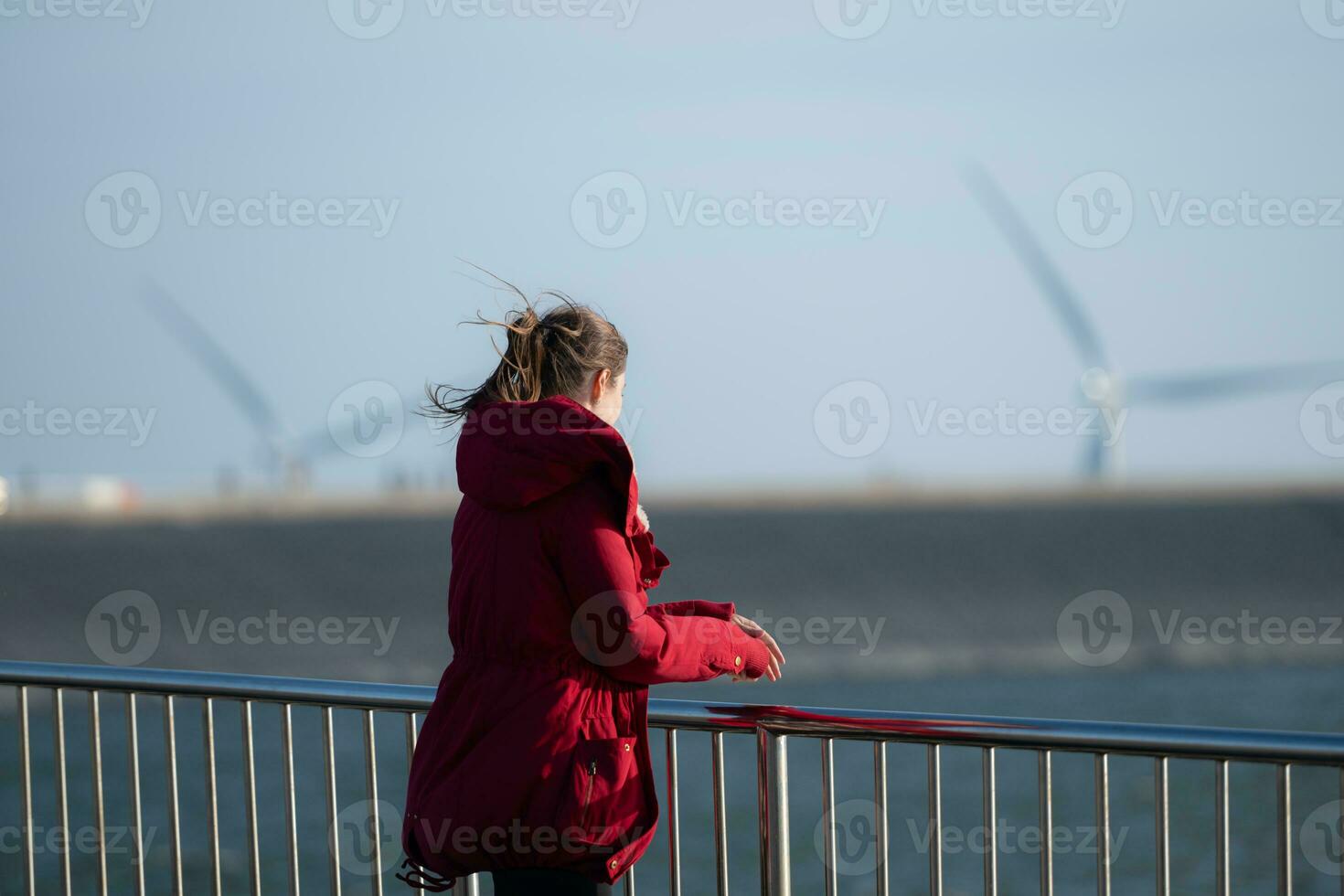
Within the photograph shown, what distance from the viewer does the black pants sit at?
2.70 m

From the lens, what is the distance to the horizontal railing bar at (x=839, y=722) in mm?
2760

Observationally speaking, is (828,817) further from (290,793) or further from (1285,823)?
(290,793)

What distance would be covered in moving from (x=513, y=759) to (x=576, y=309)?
93cm

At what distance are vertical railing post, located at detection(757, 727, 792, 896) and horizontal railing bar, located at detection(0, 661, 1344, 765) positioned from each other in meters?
0.05

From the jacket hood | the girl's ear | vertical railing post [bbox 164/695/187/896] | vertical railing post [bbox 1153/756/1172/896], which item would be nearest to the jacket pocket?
the jacket hood

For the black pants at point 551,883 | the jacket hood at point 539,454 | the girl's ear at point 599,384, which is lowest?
the black pants at point 551,883

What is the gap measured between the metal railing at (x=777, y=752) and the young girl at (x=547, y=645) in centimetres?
60

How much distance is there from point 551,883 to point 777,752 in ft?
2.55

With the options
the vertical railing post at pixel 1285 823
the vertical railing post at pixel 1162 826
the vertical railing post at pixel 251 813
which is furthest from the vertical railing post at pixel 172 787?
the vertical railing post at pixel 1285 823

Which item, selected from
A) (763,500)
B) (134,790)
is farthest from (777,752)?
(763,500)

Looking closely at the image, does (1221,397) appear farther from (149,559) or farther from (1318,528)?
(149,559)

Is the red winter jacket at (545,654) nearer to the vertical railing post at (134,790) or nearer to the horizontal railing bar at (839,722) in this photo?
the horizontal railing bar at (839,722)

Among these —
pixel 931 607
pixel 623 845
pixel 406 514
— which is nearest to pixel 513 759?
pixel 623 845

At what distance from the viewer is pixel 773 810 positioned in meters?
3.36
